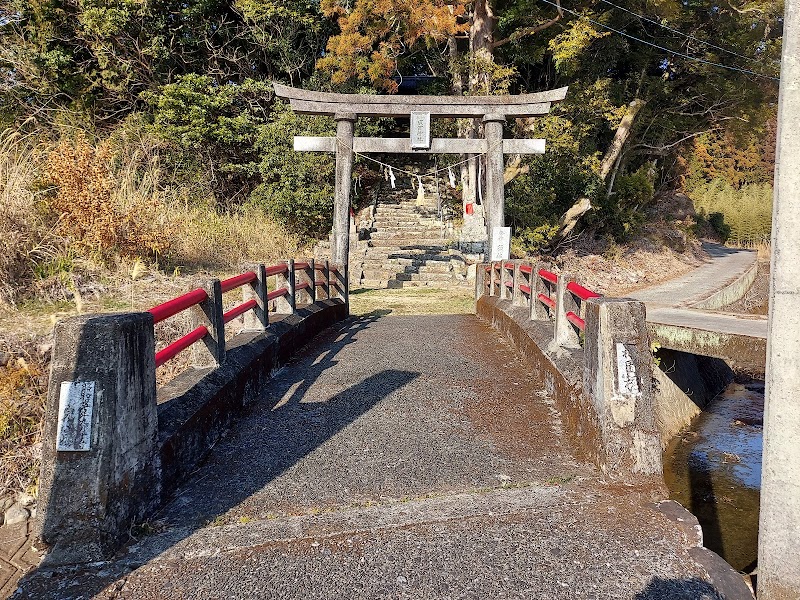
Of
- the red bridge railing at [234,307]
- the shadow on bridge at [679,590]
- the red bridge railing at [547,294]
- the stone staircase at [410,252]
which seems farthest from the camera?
the stone staircase at [410,252]

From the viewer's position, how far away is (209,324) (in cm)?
397

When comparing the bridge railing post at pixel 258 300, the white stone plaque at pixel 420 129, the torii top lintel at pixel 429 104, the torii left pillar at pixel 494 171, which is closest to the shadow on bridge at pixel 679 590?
the bridge railing post at pixel 258 300

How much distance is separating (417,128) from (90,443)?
32.0ft

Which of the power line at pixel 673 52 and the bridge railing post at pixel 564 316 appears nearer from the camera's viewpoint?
the bridge railing post at pixel 564 316

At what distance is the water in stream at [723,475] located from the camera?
4684 mm

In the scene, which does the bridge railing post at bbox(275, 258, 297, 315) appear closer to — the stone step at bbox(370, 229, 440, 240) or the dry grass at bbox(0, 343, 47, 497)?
the dry grass at bbox(0, 343, 47, 497)

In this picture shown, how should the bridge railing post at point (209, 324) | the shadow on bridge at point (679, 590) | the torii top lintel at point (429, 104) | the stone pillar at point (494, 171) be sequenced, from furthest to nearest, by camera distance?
1. the stone pillar at point (494, 171)
2. the torii top lintel at point (429, 104)
3. the bridge railing post at point (209, 324)
4. the shadow on bridge at point (679, 590)

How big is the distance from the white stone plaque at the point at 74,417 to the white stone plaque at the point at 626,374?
2640mm

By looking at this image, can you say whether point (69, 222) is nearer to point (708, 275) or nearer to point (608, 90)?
point (608, 90)

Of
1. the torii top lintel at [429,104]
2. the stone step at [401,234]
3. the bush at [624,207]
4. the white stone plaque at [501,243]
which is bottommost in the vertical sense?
the white stone plaque at [501,243]

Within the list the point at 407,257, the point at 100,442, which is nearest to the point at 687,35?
the point at 407,257

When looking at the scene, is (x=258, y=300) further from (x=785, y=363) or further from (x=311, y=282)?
(x=785, y=363)

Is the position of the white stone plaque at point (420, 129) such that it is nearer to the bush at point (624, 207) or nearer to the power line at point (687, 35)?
the power line at point (687, 35)

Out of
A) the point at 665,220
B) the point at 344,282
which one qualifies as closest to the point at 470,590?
the point at 344,282
